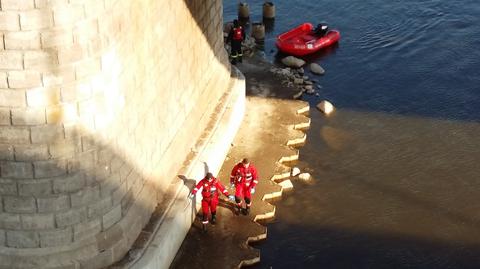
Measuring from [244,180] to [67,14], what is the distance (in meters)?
7.38

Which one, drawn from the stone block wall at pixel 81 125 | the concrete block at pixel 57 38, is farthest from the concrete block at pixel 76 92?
the concrete block at pixel 57 38

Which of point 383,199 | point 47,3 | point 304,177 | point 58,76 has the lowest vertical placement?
point 383,199

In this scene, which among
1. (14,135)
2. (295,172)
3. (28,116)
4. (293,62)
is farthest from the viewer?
(293,62)

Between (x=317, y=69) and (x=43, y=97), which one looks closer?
(x=43, y=97)

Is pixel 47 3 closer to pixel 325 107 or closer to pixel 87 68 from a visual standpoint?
pixel 87 68

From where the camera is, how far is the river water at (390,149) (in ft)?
58.7

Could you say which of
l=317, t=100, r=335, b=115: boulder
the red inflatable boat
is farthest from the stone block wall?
the red inflatable boat

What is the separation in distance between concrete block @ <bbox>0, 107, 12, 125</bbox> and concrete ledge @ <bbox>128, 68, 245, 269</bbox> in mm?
4003

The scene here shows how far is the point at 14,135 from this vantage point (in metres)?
12.5

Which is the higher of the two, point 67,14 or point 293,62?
point 67,14

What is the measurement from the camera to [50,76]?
12.2 meters

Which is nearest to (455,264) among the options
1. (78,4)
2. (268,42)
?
(78,4)

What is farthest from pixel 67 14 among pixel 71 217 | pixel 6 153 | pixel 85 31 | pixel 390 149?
pixel 390 149

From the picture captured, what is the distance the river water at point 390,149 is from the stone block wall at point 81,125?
4.31 meters
